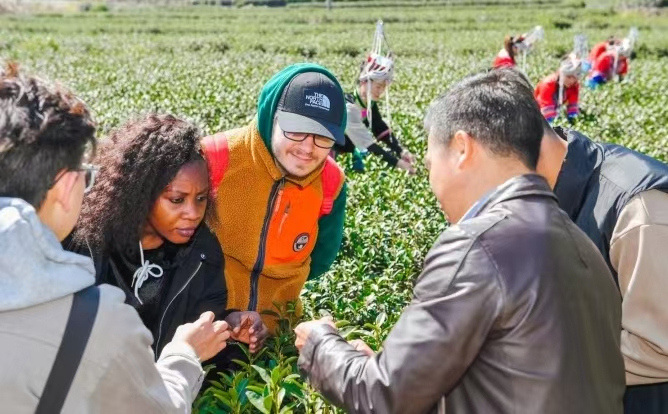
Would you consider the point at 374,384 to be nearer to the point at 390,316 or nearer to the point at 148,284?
the point at 148,284

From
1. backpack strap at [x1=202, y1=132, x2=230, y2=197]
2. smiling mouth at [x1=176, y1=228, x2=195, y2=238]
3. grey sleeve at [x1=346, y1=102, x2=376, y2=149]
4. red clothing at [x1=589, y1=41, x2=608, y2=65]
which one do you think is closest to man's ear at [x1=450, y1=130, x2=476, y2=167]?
smiling mouth at [x1=176, y1=228, x2=195, y2=238]

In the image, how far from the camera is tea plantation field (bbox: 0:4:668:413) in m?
3.03

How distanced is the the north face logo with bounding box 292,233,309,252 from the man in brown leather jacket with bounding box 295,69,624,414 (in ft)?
4.47

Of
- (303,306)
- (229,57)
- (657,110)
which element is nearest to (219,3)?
(229,57)

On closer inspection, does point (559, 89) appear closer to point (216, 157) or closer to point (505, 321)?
point (216, 157)

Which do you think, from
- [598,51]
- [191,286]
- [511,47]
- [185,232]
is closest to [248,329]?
[191,286]

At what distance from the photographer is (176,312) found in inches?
104

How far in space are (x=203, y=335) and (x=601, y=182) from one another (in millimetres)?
1299

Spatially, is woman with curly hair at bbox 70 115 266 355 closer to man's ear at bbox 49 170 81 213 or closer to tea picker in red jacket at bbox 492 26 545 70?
man's ear at bbox 49 170 81 213

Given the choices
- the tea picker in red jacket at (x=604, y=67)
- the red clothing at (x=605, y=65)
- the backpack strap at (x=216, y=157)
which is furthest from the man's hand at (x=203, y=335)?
the red clothing at (x=605, y=65)

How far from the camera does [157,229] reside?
2.68 meters

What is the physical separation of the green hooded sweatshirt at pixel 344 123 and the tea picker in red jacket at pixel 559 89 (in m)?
6.32

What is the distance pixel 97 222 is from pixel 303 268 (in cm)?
96

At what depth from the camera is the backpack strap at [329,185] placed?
3.13 metres
